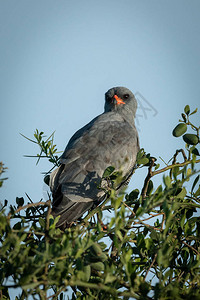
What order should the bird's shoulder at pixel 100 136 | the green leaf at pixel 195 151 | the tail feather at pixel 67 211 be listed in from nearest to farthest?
the green leaf at pixel 195 151
the tail feather at pixel 67 211
the bird's shoulder at pixel 100 136

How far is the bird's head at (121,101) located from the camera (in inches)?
227

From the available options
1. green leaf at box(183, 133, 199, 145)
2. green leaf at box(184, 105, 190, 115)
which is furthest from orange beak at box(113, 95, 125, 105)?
green leaf at box(183, 133, 199, 145)

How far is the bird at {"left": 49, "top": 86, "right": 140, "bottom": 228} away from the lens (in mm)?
3760

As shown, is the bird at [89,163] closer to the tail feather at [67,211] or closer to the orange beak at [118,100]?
the tail feather at [67,211]

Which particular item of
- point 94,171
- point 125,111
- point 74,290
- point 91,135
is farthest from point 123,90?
point 74,290

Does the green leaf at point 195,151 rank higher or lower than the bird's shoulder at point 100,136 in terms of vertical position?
lower

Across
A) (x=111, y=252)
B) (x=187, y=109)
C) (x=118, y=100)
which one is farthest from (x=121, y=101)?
(x=111, y=252)

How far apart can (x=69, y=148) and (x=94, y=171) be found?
1.50ft

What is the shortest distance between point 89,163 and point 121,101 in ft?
Result: 6.59

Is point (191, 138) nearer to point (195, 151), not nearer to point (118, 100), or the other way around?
point (195, 151)

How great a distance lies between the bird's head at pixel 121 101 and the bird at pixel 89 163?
1.64 ft

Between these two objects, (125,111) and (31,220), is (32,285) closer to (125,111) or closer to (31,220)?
(31,220)

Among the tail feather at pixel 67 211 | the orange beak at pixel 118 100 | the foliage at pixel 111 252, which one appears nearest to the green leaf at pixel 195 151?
the foliage at pixel 111 252

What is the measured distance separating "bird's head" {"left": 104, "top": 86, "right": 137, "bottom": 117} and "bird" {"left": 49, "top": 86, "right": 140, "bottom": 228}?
19.7 inches
